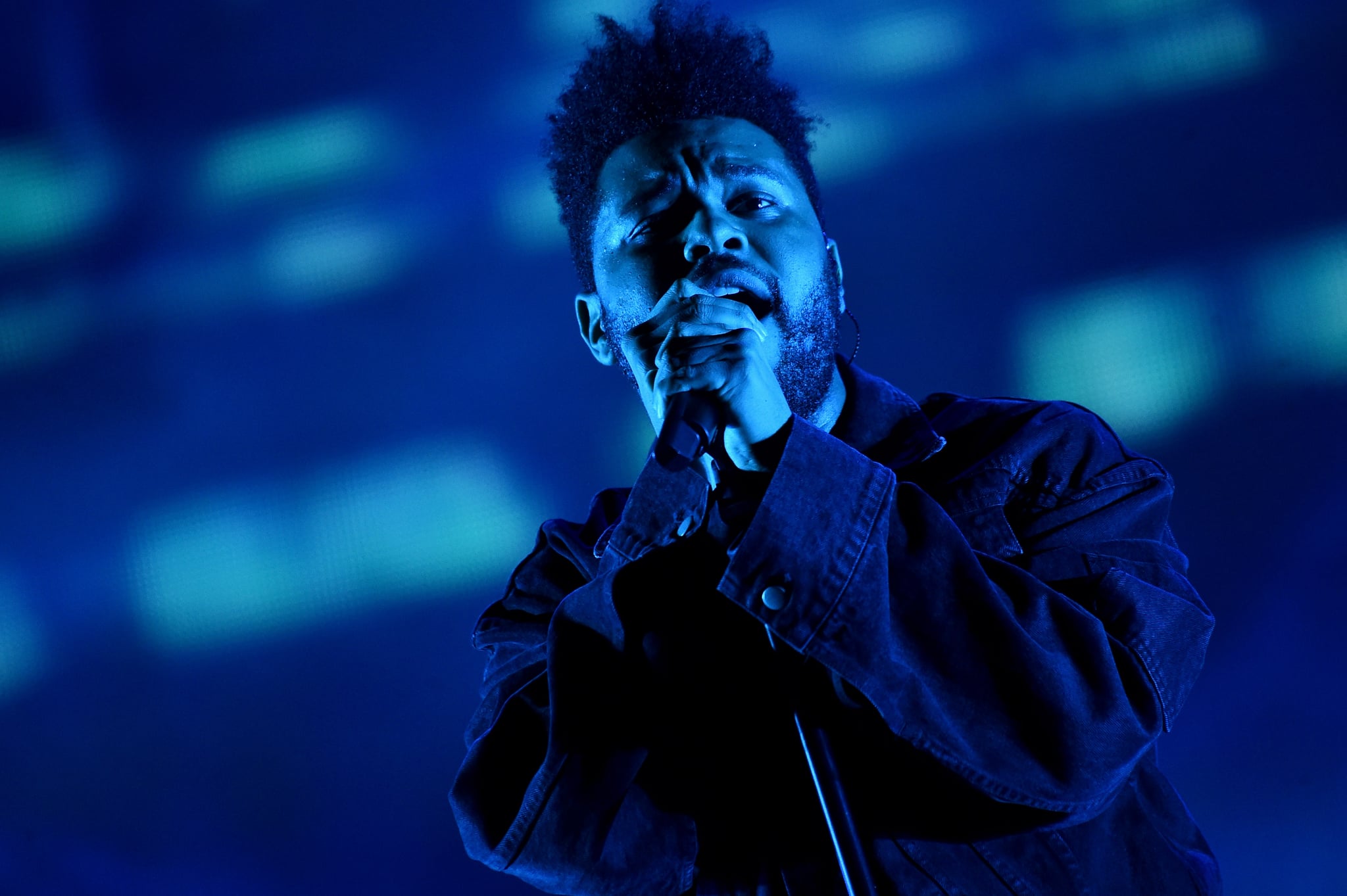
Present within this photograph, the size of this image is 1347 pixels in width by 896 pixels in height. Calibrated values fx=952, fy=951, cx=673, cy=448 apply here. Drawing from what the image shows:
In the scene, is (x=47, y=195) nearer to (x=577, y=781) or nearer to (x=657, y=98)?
(x=657, y=98)

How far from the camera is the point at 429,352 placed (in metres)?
1.52

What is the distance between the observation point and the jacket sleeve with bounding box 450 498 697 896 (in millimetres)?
811

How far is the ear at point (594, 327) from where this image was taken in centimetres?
121

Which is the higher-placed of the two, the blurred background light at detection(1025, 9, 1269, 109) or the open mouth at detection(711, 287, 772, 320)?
the blurred background light at detection(1025, 9, 1269, 109)

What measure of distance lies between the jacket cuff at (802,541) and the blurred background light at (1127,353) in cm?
78

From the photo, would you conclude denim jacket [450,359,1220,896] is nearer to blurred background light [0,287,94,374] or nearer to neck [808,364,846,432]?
neck [808,364,846,432]

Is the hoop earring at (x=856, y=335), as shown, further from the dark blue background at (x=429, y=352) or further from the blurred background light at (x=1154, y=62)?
the blurred background light at (x=1154, y=62)

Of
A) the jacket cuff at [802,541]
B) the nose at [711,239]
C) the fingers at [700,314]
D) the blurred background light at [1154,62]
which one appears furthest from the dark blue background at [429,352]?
the jacket cuff at [802,541]

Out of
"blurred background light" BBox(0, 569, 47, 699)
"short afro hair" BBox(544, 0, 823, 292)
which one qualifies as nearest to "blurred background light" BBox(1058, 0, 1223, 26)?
"short afro hair" BBox(544, 0, 823, 292)

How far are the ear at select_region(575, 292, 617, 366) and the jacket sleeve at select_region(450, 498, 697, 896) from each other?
0.43m

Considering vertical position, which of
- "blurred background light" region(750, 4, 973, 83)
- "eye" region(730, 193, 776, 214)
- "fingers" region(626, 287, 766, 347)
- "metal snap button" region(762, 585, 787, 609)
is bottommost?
"metal snap button" region(762, 585, 787, 609)

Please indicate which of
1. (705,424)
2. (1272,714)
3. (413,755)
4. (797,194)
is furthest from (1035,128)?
(413,755)

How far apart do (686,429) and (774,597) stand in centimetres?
13

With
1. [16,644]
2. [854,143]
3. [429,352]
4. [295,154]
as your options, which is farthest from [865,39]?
[16,644]
